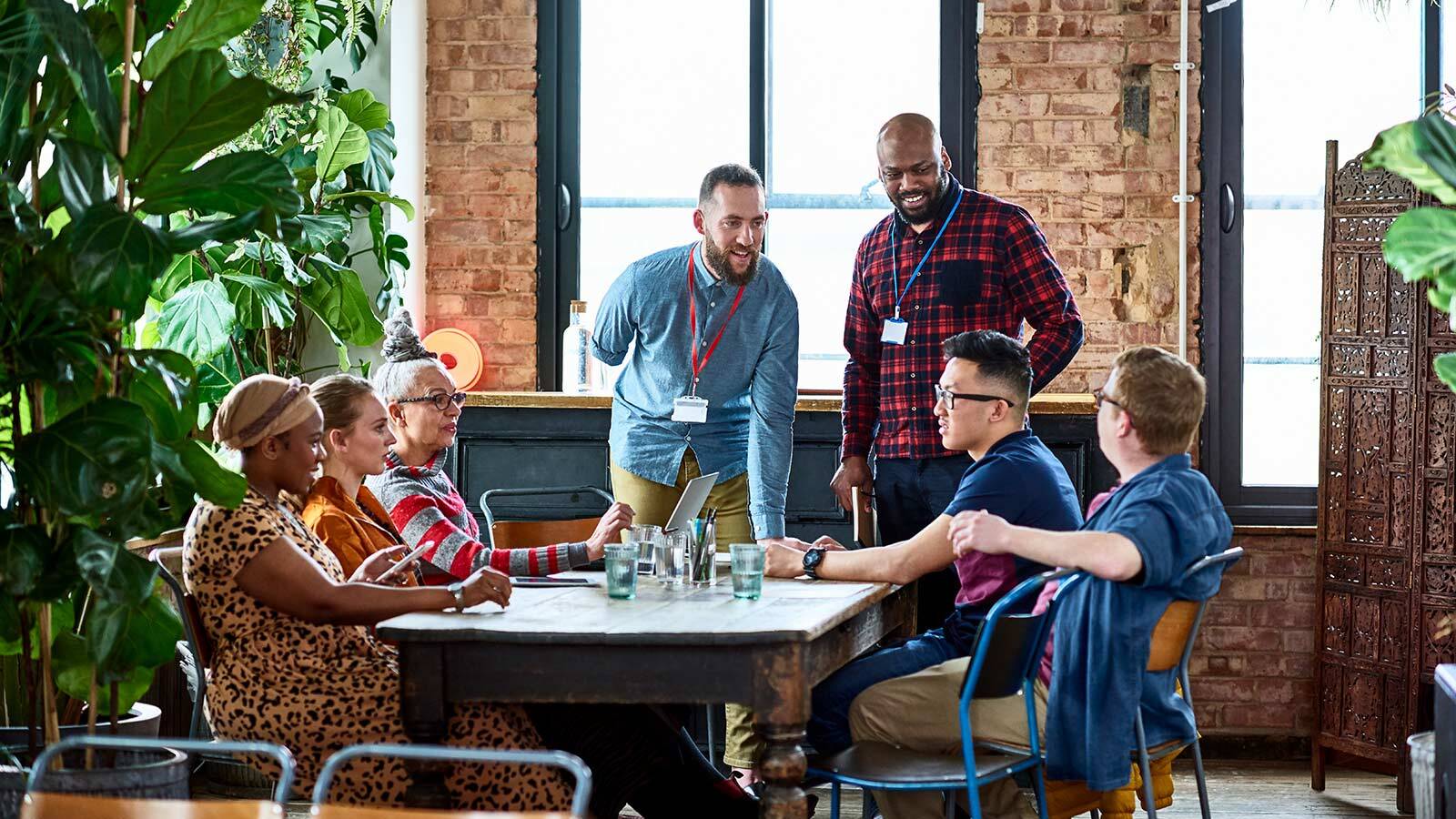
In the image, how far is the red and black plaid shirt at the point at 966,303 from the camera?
13.5 feet

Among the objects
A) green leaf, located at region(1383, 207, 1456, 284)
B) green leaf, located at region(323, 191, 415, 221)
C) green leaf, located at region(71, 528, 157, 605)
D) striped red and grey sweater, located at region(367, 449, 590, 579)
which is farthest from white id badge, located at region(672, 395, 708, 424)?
green leaf, located at region(1383, 207, 1456, 284)

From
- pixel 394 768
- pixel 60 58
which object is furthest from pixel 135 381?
pixel 394 768

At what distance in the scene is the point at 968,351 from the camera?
338 centimetres

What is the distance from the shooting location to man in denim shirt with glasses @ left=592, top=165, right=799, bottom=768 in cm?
405

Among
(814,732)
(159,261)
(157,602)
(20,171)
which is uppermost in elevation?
(20,171)

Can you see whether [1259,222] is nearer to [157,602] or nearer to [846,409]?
[846,409]

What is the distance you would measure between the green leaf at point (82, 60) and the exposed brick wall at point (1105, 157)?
3.49 meters

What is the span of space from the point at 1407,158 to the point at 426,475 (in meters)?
2.10

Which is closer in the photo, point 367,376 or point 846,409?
point 846,409

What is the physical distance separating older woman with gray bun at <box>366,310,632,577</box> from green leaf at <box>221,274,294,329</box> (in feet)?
2.91

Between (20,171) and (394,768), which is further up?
(20,171)

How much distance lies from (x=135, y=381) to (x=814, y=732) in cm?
152

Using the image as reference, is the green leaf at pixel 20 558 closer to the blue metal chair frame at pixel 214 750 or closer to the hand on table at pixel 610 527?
the blue metal chair frame at pixel 214 750

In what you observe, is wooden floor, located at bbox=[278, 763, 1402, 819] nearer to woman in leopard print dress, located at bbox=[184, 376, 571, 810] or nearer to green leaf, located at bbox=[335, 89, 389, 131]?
woman in leopard print dress, located at bbox=[184, 376, 571, 810]
